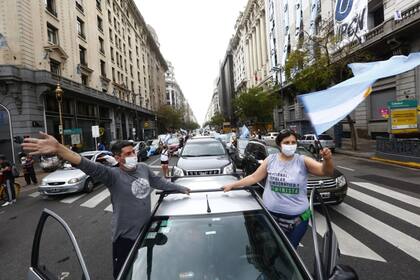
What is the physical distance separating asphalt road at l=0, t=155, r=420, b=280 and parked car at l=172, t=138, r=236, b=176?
1.40 meters

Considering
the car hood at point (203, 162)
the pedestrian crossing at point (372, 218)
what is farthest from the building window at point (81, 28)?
the car hood at point (203, 162)

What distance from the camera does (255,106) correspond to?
145 ft

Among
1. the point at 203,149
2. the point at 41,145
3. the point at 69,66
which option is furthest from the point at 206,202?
the point at 69,66

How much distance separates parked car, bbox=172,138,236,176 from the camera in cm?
797

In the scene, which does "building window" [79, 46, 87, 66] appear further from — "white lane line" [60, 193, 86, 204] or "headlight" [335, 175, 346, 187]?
"headlight" [335, 175, 346, 187]

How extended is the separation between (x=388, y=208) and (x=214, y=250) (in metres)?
6.05

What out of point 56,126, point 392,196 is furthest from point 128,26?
point 392,196

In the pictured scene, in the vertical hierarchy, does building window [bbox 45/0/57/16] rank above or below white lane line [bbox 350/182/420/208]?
above

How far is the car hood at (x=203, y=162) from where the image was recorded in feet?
26.5

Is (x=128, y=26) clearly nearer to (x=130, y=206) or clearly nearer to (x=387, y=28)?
(x=387, y=28)

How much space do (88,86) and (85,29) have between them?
6771 millimetres

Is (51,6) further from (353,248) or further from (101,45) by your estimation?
(353,248)

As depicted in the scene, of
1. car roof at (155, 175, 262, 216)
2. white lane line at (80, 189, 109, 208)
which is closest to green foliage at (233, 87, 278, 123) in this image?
white lane line at (80, 189, 109, 208)

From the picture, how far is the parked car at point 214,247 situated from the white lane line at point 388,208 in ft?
15.2
